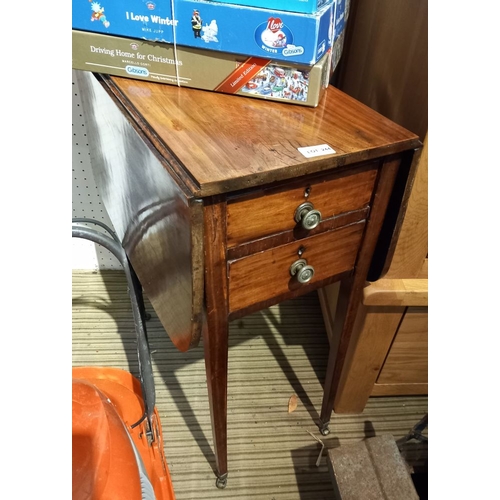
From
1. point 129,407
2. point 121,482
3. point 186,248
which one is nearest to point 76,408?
point 121,482

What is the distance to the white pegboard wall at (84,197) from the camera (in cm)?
137

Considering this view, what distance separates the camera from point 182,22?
0.74 meters

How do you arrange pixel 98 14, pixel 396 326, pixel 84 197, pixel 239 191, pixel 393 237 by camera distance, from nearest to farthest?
pixel 239 191, pixel 98 14, pixel 393 237, pixel 396 326, pixel 84 197

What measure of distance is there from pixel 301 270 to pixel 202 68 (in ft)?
1.29

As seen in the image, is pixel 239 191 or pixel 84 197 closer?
pixel 239 191

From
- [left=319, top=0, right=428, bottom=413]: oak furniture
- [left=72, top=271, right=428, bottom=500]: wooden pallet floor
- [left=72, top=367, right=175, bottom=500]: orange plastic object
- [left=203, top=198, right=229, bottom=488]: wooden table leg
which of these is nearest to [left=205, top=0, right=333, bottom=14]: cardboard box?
[left=319, top=0, right=428, bottom=413]: oak furniture

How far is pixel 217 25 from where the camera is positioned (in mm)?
731

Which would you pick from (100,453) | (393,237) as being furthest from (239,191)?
(100,453)

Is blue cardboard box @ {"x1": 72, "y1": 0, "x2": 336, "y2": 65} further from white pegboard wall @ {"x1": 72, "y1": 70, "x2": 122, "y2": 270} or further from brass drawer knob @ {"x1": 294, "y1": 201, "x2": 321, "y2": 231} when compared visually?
white pegboard wall @ {"x1": 72, "y1": 70, "x2": 122, "y2": 270}

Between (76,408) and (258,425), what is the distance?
665 mm

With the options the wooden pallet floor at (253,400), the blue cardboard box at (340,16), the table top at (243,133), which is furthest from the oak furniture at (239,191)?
the wooden pallet floor at (253,400)

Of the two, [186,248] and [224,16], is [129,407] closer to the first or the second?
[186,248]

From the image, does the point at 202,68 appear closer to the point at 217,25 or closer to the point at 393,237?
the point at 217,25

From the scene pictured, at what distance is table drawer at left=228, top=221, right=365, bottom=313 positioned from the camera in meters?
0.76
